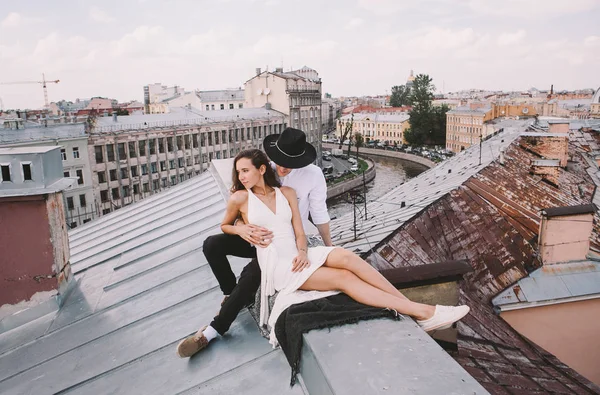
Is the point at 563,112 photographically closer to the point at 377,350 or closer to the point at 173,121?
the point at 173,121

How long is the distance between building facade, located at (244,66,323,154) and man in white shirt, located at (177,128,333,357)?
37073mm

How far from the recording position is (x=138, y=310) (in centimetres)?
405

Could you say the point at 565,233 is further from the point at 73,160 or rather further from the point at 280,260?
the point at 73,160

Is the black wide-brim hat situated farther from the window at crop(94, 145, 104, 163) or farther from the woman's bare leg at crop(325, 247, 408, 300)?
the window at crop(94, 145, 104, 163)

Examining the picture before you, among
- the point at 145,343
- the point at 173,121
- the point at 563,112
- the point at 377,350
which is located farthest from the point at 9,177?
the point at 563,112

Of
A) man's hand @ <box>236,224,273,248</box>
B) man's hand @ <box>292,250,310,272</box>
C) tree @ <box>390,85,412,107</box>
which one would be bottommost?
man's hand @ <box>292,250,310,272</box>

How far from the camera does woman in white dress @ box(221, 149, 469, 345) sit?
2.75 m

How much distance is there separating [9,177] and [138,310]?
1581 mm

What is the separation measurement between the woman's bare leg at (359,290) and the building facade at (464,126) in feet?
155

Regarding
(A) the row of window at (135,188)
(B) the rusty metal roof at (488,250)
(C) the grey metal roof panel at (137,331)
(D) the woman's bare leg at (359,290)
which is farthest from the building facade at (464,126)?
(D) the woman's bare leg at (359,290)

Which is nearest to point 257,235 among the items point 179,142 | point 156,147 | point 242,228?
point 242,228

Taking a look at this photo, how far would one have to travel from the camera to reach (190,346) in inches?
117

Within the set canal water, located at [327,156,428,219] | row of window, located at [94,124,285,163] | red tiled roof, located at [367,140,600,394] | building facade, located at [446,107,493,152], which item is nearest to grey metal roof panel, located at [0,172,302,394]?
red tiled roof, located at [367,140,600,394]

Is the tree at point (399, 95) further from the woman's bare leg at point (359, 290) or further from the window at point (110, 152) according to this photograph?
the woman's bare leg at point (359, 290)
